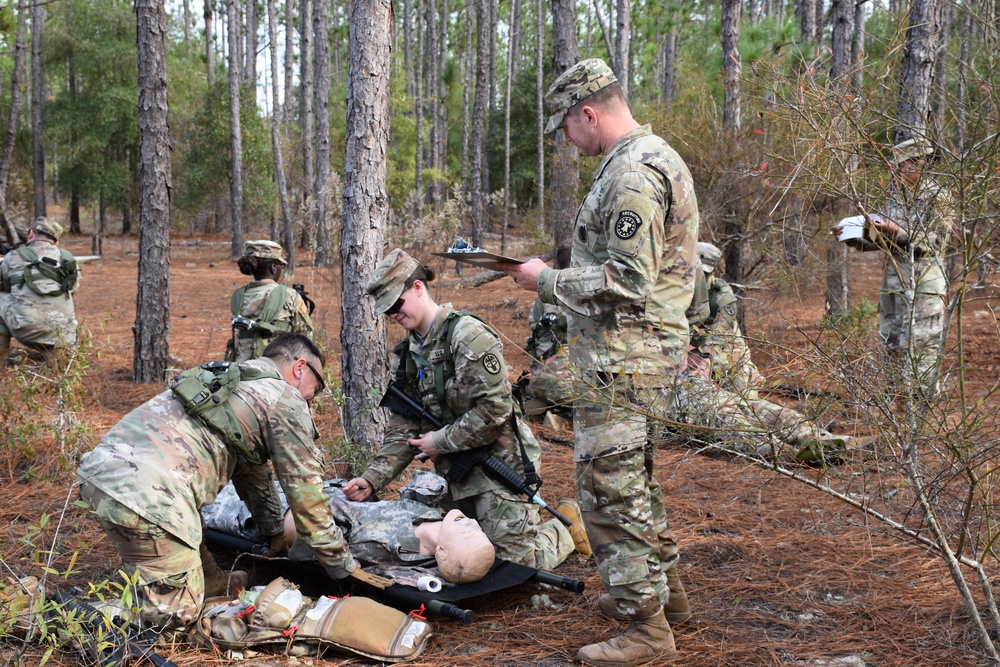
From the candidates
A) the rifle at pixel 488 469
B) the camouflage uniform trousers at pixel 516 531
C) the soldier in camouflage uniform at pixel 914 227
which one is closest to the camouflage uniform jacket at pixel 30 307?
the rifle at pixel 488 469

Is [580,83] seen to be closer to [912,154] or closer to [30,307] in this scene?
[912,154]

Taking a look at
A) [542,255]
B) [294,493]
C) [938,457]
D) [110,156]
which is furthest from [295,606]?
[110,156]

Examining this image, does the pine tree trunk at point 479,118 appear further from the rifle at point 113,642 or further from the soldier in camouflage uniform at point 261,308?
the rifle at point 113,642

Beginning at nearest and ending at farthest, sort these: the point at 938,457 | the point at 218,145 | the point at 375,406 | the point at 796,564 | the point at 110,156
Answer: the point at 938,457
the point at 796,564
the point at 375,406
the point at 218,145
the point at 110,156

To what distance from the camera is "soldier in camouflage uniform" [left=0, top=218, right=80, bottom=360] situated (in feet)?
27.8

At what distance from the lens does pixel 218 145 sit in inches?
968

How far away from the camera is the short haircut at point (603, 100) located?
2.96 meters

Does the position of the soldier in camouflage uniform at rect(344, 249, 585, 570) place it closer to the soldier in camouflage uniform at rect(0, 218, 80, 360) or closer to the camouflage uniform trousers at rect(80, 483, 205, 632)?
the camouflage uniform trousers at rect(80, 483, 205, 632)

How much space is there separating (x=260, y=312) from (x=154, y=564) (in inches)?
139

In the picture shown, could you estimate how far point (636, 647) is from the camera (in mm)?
3033

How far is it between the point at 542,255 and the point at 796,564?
8.11 meters

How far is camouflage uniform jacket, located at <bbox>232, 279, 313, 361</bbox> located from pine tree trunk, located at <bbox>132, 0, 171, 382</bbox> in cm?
168

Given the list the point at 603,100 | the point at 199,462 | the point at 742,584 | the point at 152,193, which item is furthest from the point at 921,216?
the point at 152,193

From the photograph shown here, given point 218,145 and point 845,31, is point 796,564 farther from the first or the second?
point 218,145
